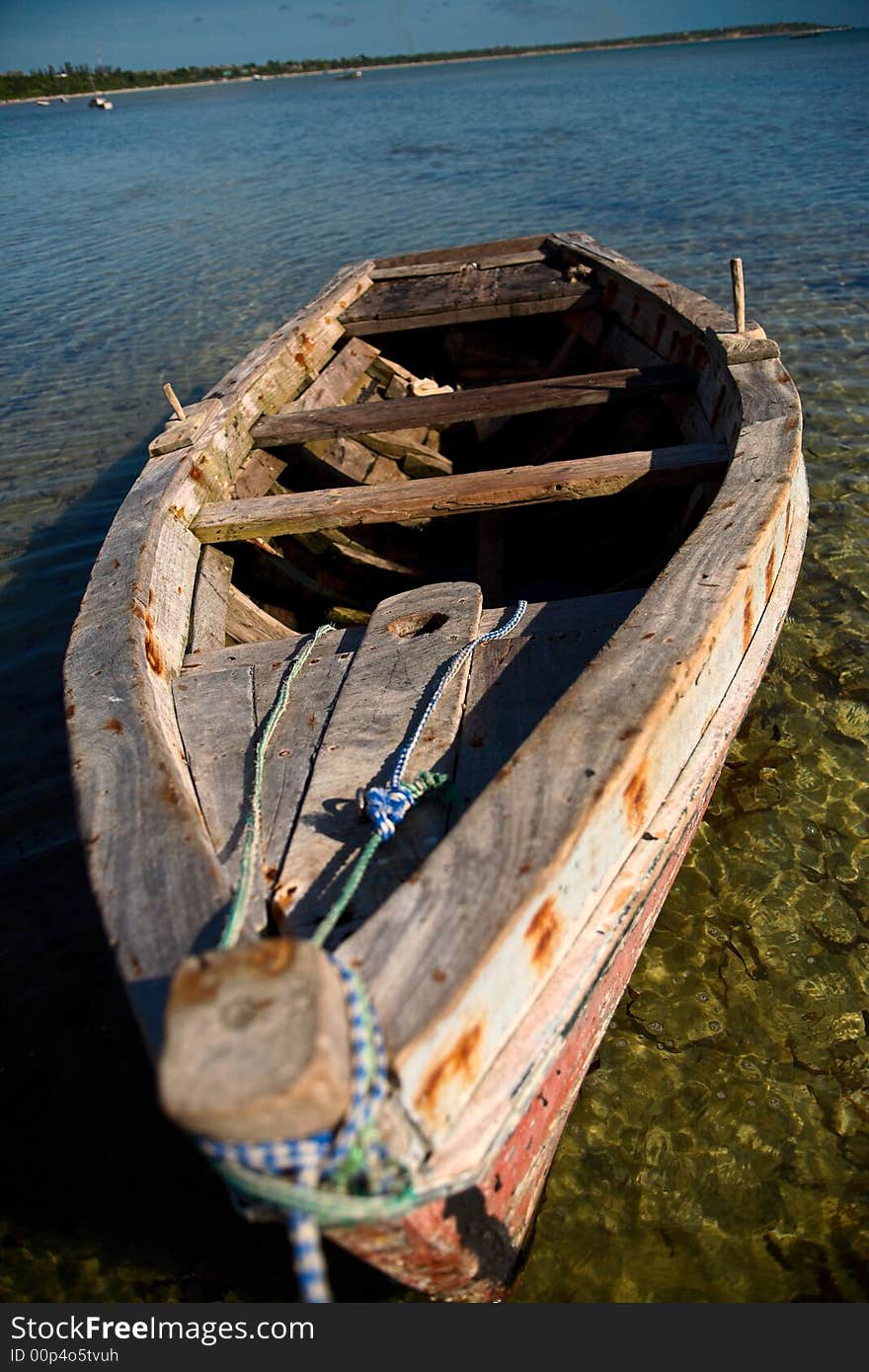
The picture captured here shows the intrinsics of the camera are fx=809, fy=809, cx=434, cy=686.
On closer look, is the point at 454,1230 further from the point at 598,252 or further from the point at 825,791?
the point at 598,252

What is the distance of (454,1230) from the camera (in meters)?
1.64

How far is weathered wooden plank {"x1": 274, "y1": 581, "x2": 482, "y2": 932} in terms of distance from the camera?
Result: 1882 mm

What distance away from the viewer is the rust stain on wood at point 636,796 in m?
1.81

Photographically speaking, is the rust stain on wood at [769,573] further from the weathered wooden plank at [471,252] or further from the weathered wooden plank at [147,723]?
the weathered wooden plank at [471,252]

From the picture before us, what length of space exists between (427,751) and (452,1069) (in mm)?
959

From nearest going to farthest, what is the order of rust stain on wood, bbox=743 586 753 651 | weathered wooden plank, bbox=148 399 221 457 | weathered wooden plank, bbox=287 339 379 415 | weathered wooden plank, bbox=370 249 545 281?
rust stain on wood, bbox=743 586 753 651 < weathered wooden plank, bbox=148 399 221 457 < weathered wooden plank, bbox=287 339 379 415 < weathered wooden plank, bbox=370 249 545 281

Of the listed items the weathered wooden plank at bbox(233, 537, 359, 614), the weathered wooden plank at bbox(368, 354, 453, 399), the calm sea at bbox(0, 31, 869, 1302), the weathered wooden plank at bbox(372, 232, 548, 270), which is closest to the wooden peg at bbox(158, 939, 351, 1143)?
the calm sea at bbox(0, 31, 869, 1302)

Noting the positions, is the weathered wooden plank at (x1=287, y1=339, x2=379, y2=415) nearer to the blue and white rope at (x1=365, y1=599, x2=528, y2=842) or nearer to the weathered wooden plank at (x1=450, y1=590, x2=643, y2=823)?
the weathered wooden plank at (x1=450, y1=590, x2=643, y2=823)

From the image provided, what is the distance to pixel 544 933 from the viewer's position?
159 centimetres

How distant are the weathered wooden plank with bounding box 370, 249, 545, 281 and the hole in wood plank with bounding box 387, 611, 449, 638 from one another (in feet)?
18.1

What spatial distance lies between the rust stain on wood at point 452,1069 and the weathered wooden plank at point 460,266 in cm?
714

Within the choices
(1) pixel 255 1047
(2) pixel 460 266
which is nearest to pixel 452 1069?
(1) pixel 255 1047

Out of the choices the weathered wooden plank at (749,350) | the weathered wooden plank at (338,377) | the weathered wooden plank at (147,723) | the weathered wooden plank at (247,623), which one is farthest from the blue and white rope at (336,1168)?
the weathered wooden plank at (338,377)

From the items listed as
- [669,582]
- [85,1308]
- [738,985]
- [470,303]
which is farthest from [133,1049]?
[470,303]
